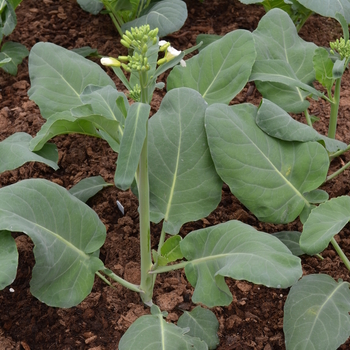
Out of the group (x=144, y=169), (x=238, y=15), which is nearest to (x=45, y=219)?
(x=144, y=169)

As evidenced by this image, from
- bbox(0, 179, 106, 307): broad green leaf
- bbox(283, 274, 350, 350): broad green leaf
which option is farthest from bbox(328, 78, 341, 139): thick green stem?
bbox(0, 179, 106, 307): broad green leaf

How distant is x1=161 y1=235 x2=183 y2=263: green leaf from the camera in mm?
1384

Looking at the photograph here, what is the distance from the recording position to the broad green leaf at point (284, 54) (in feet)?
5.79

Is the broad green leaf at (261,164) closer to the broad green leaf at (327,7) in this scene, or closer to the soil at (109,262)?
the soil at (109,262)

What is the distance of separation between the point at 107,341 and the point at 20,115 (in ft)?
3.48

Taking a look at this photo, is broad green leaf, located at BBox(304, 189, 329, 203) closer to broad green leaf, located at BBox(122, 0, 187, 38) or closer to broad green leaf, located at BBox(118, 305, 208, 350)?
broad green leaf, located at BBox(118, 305, 208, 350)

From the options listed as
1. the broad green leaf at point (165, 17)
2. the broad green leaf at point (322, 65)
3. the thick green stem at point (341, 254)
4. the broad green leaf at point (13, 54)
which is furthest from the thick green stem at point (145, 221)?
the broad green leaf at point (13, 54)

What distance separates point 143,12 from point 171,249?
1353mm

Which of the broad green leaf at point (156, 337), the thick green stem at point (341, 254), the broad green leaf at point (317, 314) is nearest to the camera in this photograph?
the broad green leaf at point (156, 337)

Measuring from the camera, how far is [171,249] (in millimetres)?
1396

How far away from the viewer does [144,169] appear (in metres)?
1.29

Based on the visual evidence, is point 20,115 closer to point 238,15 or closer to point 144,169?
point 144,169

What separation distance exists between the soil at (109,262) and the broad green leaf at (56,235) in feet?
0.66

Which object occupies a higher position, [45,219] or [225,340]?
[45,219]
